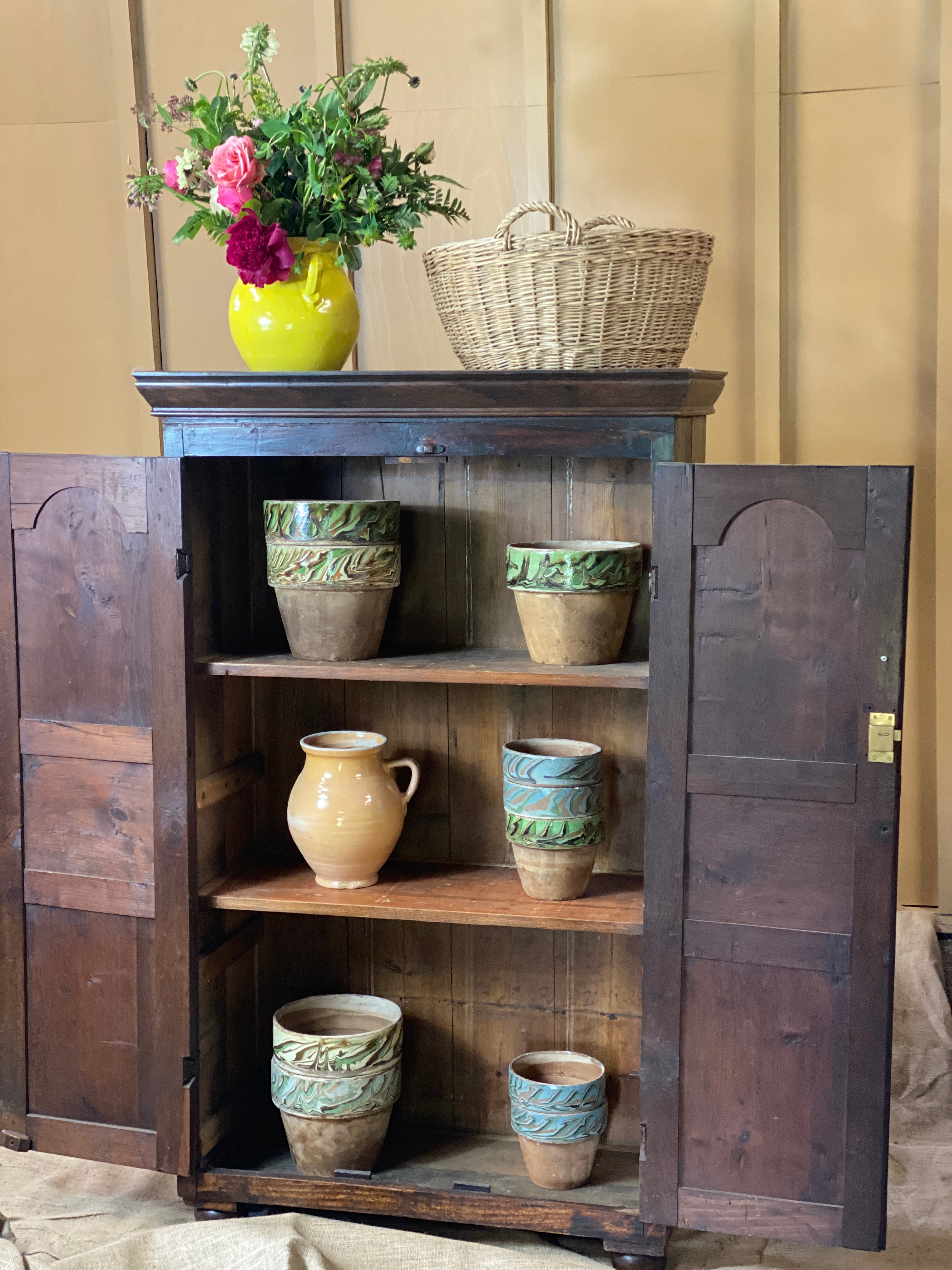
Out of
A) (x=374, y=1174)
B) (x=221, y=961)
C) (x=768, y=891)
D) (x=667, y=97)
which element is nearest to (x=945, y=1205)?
(x=768, y=891)

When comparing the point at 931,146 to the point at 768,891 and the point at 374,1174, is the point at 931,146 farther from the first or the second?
the point at 374,1174

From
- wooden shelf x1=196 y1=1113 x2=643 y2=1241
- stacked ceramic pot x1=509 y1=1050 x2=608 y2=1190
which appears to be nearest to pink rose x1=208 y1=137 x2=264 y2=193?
stacked ceramic pot x1=509 y1=1050 x2=608 y2=1190

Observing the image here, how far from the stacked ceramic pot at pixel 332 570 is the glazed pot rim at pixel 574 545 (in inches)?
8.8

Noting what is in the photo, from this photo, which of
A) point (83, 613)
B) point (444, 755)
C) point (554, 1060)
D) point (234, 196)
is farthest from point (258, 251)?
point (554, 1060)

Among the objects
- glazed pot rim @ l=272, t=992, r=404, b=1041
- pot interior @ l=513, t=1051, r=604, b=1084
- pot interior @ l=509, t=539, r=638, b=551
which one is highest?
pot interior @ l=509, t=539, r=638, b=551

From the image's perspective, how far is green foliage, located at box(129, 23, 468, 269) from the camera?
190cm

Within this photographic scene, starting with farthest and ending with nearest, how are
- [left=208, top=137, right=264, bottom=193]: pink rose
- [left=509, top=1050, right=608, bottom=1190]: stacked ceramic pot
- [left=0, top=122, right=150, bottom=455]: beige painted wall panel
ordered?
1. [left=0, top=122, right=150, bottom=455]: beige painted wall panel
2. [left=509, top=1050, right=608, bottom=1190]: stacked ceramic pot
3. [left=208, top=137, right=264, bottom=193]: pink rose

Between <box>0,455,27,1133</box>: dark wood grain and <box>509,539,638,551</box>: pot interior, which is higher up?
<box>509,539,638,551</box>: pot interior

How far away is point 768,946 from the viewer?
6.10ft

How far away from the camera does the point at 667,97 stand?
2457 millimetres

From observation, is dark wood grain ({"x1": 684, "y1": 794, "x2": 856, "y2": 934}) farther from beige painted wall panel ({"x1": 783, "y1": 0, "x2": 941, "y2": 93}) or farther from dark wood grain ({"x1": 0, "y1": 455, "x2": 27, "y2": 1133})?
beige painted wall panel ({"x1": 783, "y1": 0, "x2": 941, "y2": 93})

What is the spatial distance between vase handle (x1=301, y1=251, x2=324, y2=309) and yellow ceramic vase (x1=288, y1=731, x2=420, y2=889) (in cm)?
75

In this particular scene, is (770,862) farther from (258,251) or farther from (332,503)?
(258,251)

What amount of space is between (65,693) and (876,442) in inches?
63.6
